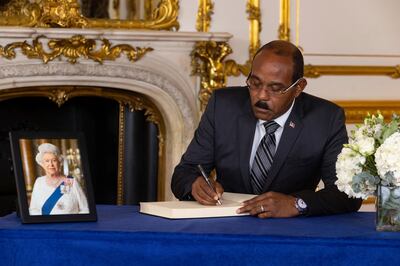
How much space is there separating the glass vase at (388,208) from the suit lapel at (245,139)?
2.61 feet

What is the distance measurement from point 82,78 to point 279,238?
3.12 meters

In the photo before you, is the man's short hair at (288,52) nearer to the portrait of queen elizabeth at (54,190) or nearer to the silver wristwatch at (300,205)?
→ the silver wristwatch at (300,205)

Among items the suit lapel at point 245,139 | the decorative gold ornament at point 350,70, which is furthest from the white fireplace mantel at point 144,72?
the suit lapel at point 245,139

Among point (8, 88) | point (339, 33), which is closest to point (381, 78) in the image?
point (339, 33)

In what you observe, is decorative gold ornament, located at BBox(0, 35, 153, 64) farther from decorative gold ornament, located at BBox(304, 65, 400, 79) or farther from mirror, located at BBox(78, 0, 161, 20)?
decorative gold ornament, located at BBox(304, 65, 400, 79)

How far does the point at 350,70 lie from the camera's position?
6.18 m

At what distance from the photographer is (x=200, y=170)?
340cm

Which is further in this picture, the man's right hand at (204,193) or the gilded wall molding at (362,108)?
the gilded wall molding at (362,108)

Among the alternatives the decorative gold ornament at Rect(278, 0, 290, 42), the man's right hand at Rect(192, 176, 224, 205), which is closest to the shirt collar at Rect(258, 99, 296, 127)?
the man's right hand at Rect(192, 176, 224, 205)

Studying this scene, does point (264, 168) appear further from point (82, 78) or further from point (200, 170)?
point (82, 78)

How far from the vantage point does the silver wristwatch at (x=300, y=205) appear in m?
3.13

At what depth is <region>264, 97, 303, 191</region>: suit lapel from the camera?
11.6ft

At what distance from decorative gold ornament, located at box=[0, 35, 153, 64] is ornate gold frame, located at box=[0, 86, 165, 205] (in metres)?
0.31

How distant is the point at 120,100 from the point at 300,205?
3094mm
